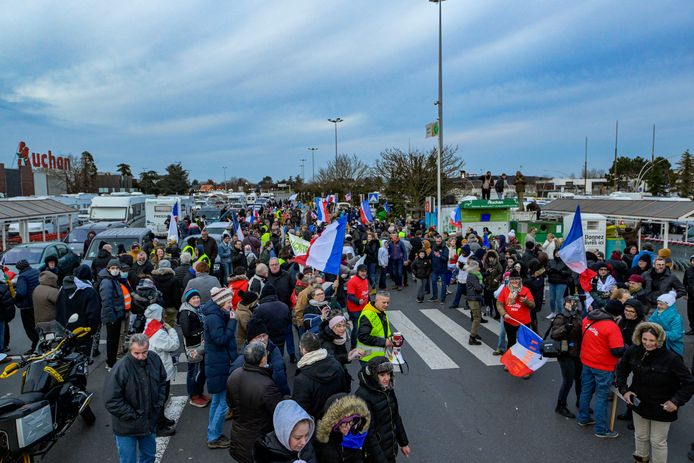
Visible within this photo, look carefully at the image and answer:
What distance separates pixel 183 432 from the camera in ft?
20.6

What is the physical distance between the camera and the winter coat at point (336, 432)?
11.6ft

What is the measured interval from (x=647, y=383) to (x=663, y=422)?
43 cm

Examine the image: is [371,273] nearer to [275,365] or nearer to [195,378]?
[195,378]

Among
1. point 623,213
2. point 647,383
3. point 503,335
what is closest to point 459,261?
point 503,335

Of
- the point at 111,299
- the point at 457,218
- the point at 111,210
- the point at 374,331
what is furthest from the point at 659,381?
the point at 111,210

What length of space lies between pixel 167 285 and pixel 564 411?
23.2 ft

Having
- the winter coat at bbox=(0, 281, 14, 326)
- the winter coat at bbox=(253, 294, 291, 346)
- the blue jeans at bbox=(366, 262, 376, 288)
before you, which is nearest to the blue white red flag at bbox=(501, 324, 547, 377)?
the winter coat at bbox=(253, 294, 291, 346)

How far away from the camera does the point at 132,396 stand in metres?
4.65

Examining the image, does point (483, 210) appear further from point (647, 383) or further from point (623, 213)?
point (647, 383)

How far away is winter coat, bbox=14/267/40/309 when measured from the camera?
9.10 metres

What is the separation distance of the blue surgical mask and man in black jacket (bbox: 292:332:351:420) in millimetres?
609

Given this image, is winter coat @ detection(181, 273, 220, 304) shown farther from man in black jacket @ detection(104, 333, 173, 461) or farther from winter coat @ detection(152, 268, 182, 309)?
man in black jacket @ detection(104, 333, 173, 461)

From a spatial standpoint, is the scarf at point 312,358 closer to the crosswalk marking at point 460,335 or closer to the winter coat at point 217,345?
the winter coat at point 217,345

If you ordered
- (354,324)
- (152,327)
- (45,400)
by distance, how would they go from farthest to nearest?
(354,324) < (152,327) < (45,400)
